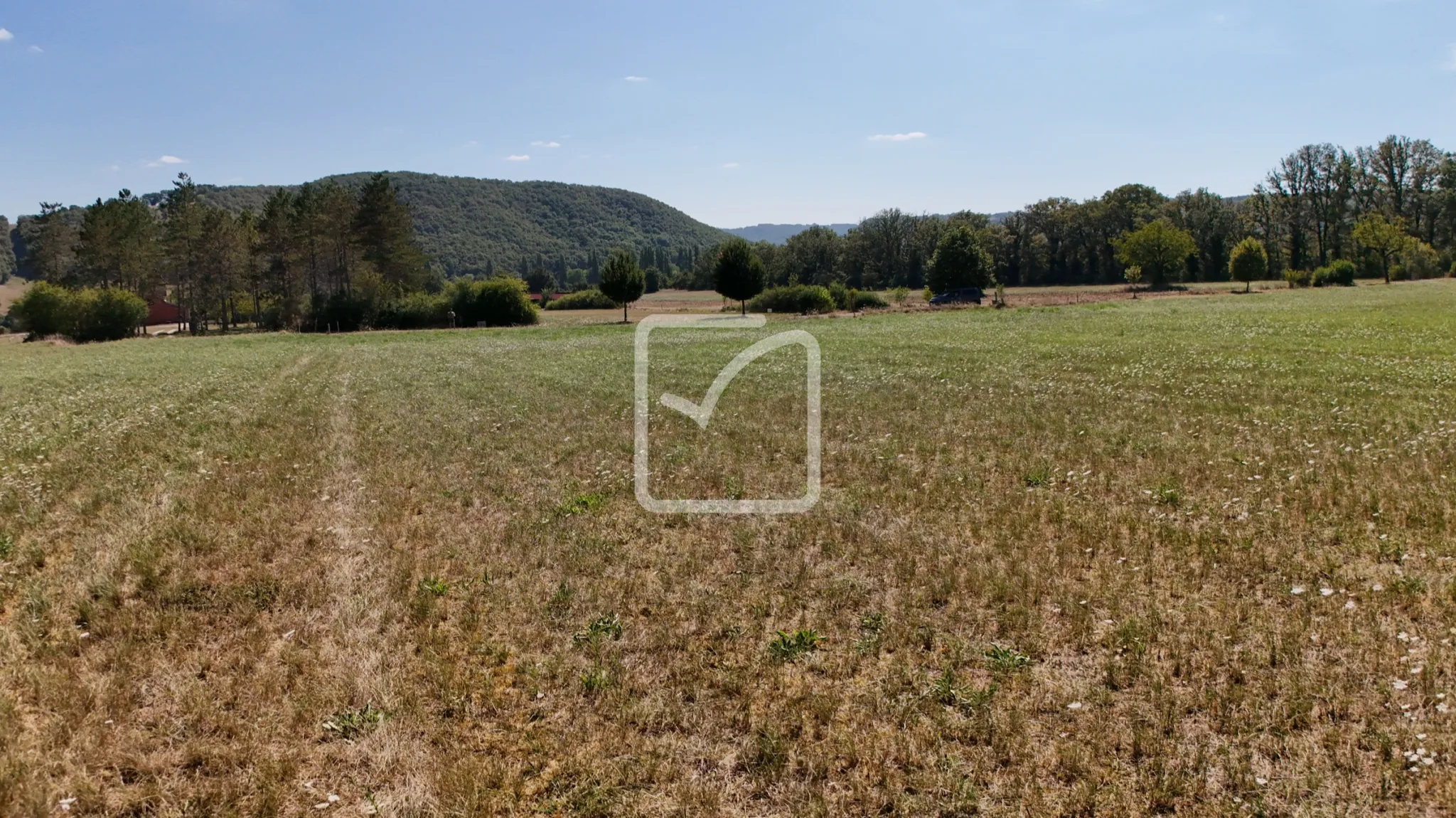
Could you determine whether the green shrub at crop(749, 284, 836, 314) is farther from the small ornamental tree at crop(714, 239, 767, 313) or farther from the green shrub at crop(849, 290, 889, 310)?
the green shrub at crop(849, 290, 889, 310)

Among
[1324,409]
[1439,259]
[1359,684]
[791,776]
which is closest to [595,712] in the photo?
[791,776]

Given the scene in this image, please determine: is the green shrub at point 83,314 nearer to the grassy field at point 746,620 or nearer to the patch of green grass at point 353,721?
the grassy field at point 746,620

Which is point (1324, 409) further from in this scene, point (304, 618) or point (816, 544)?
point (304, 618)

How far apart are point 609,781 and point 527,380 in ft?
Result: 71.7

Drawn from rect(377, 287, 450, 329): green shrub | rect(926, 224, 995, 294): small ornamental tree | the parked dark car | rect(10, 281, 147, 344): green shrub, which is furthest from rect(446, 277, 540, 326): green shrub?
rect(926, 224, 995, 294): small ornamental tree

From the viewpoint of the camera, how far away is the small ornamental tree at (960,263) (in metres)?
84.9

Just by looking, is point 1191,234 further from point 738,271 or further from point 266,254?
point 266,254

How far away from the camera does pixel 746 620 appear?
22.5ft

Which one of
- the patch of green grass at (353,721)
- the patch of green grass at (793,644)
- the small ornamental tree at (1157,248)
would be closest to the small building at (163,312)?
the small ornamental tree at (1157,248)

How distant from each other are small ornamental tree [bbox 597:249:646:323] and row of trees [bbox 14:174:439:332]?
76.9 ft

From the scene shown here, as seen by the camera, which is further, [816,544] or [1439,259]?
[1439,259]

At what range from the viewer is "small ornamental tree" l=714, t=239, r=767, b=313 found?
247ft

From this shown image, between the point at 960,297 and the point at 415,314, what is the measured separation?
2177 inches

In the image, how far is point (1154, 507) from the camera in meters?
9.47
